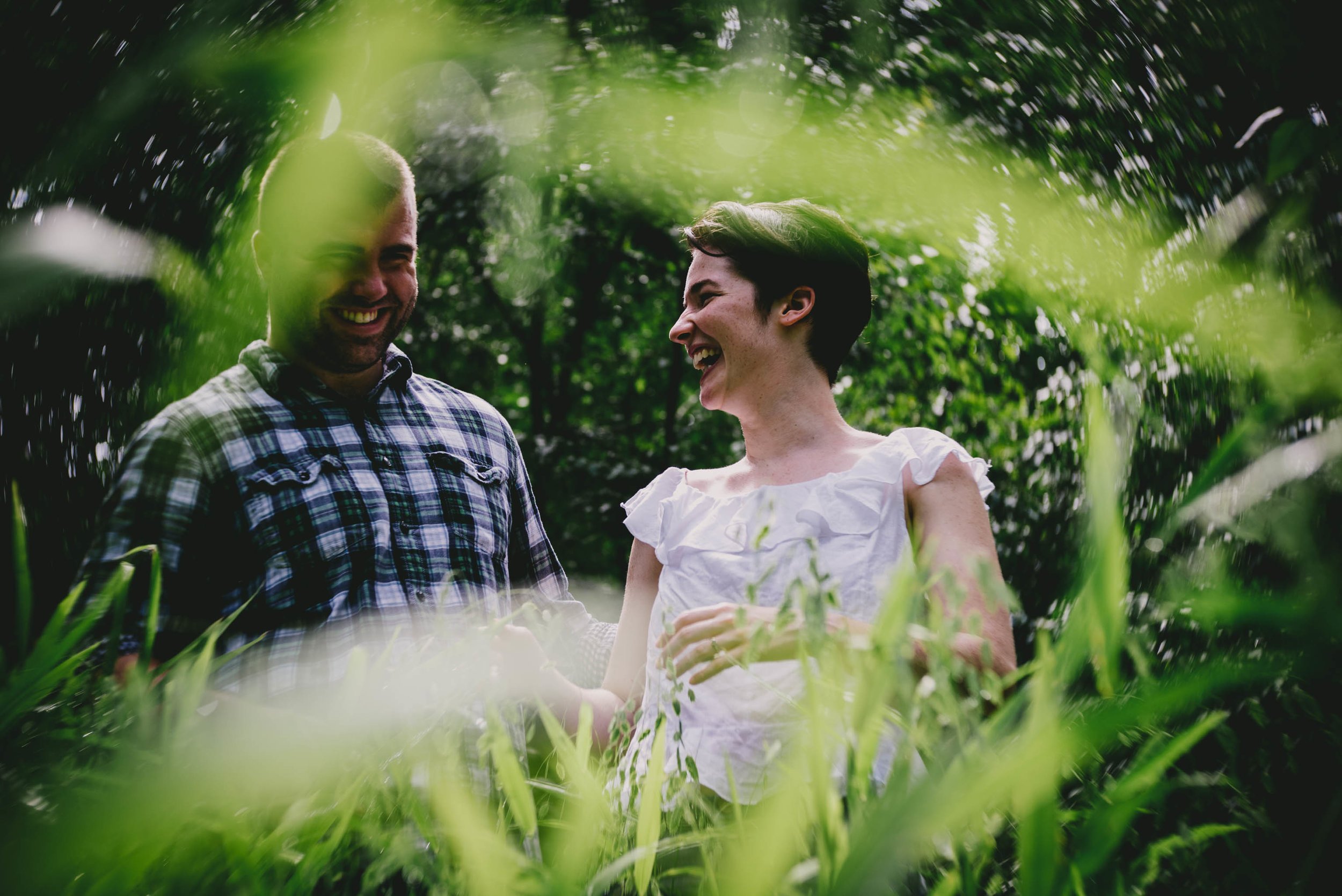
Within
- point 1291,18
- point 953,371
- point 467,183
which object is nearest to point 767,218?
point 1291,18

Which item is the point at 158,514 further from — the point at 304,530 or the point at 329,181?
the point at 329,181

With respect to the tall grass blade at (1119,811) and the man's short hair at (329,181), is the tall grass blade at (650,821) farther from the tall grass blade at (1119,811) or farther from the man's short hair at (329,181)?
the man's short hair at (329,181)

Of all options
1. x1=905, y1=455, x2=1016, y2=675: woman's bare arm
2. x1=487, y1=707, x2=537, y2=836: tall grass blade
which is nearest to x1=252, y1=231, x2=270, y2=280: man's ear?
x1=487, y1=707, x2=537, y2=836: tall grass blade

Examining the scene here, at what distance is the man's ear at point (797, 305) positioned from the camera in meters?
1.44

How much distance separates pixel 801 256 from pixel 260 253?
958 millimetres

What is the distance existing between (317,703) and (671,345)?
351 centimetres

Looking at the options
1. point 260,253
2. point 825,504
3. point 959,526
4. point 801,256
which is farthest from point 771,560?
point 260,253

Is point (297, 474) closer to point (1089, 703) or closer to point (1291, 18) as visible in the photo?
point (1089, 703)

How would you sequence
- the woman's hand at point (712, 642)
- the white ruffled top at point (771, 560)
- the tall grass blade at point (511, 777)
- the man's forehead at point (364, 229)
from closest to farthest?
the tall grass blade at point (511, 777) < the woman's hand at point (712, 642) < the white ruffled top at point (771, 560) < the man's forehead at point (364, 229)

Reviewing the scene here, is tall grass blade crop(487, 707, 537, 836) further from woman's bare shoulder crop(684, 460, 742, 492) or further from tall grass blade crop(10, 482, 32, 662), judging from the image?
woman's bare shoulder crop(684, 460, 742, 492)

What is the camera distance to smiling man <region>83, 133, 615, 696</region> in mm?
1142

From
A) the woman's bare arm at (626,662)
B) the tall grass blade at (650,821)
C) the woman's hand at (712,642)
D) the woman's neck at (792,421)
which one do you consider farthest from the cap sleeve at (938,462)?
the tall grass blade at (650,821)

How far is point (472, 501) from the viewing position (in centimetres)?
149

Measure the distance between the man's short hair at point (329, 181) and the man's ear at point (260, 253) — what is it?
0.06ft
